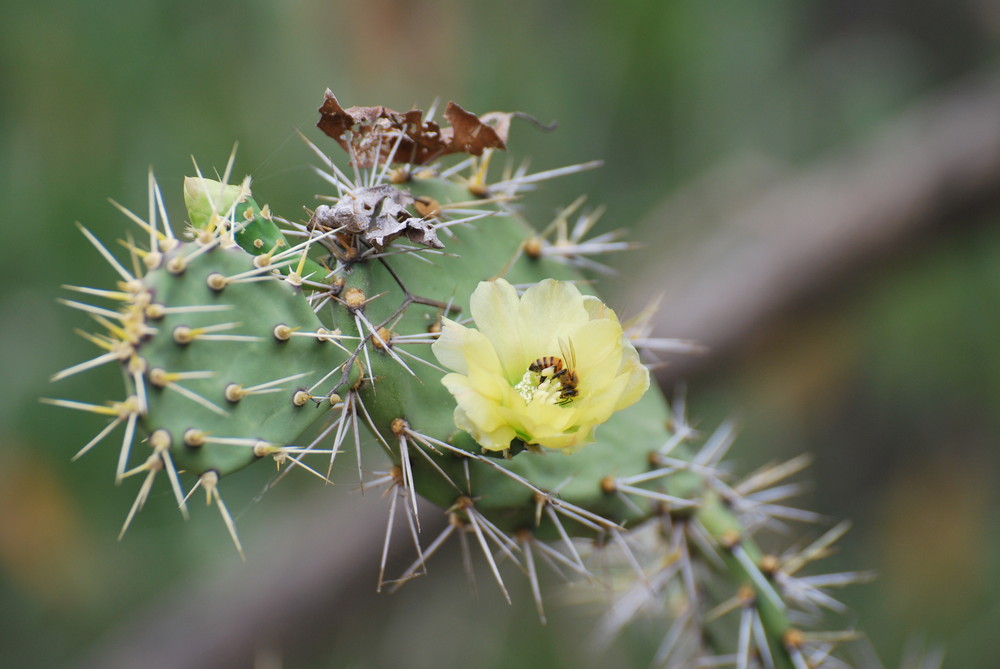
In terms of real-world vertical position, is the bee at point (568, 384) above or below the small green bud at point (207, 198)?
below

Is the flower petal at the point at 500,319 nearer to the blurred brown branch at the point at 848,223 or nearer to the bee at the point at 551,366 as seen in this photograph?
the bee at the point at 551,366

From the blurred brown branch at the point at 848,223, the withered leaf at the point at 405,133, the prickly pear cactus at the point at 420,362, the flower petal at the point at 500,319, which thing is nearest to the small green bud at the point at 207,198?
the prickly pear cactus at the point at 420,362

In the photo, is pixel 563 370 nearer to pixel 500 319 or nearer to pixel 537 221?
pixel 500 319

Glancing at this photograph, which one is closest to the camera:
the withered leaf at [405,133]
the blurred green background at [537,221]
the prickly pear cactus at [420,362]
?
the prickly pear cactus at [420,362]

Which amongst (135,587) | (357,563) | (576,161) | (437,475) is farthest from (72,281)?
(437,475)

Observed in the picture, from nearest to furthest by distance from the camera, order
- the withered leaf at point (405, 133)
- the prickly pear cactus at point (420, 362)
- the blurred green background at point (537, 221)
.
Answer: the prickly pear cactus at point (420, 362), the withered leaf at point (405, 133), the blurred green background at point (537, 221)

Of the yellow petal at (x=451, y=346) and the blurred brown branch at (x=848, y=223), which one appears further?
the blurred brown branch at (x=848, y=223)

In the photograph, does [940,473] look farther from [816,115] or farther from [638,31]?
[638,31]
